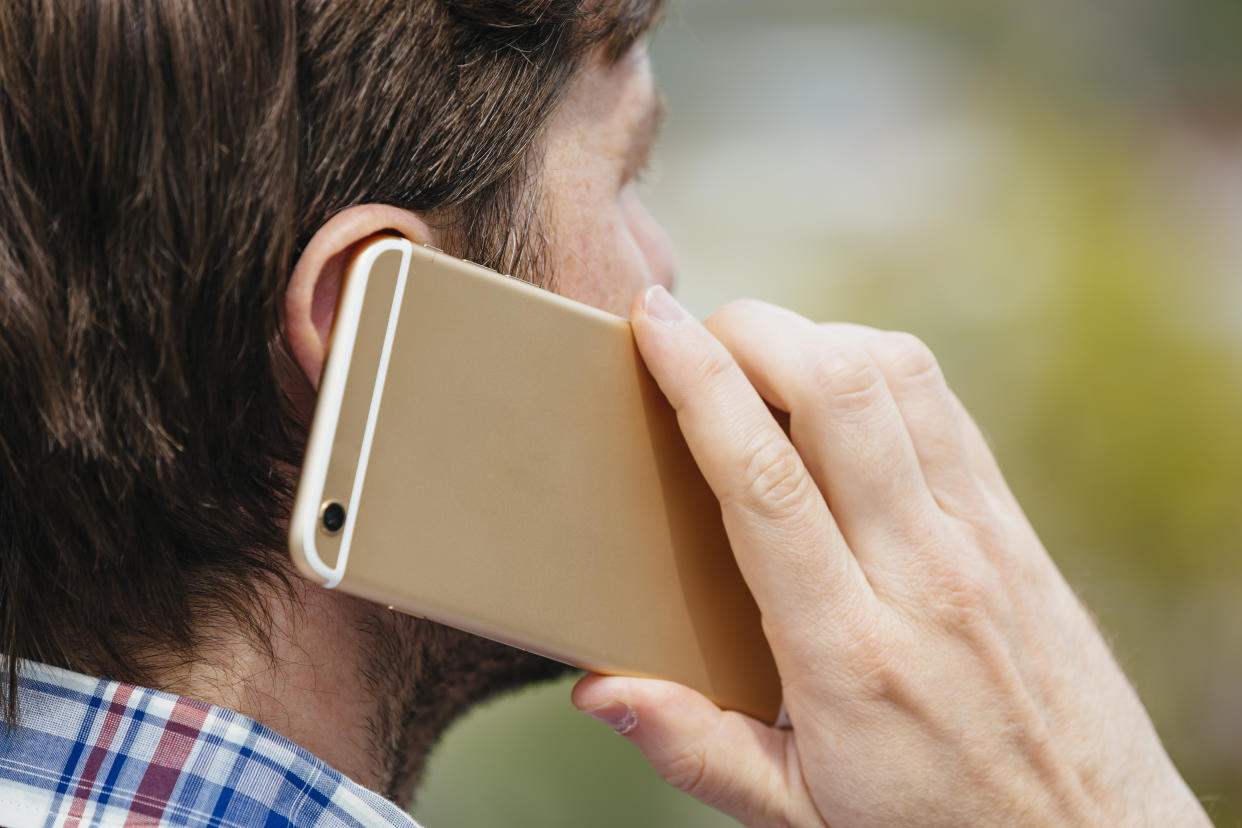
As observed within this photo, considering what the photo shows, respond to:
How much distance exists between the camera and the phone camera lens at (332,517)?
687mm

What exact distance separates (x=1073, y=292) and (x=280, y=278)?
12.0ft

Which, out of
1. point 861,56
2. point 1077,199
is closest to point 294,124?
point 1077,199

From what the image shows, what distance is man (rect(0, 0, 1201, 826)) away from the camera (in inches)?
27.4

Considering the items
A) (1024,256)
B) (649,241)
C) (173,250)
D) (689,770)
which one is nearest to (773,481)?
(689,770)

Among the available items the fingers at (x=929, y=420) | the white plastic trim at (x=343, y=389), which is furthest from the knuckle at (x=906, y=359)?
the white plastic trim at (x=343, y=389)

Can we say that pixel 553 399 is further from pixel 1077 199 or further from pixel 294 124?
pixel 1077 199

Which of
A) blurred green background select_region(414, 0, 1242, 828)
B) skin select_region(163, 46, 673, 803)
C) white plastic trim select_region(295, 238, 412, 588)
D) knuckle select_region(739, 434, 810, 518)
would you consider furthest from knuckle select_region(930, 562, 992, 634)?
blurred green background select_region(414, 0, 1242, 828)

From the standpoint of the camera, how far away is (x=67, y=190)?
687 millimetres

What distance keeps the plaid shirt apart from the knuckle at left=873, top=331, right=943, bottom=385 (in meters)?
0.58

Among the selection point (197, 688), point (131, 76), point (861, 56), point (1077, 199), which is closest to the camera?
point (131, 76)

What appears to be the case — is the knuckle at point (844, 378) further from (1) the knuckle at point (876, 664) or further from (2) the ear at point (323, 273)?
(2) the ear at point (323, 273)

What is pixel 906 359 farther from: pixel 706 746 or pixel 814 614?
pixel 706 746

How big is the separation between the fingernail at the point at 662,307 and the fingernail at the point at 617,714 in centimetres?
30

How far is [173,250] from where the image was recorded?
70cm
